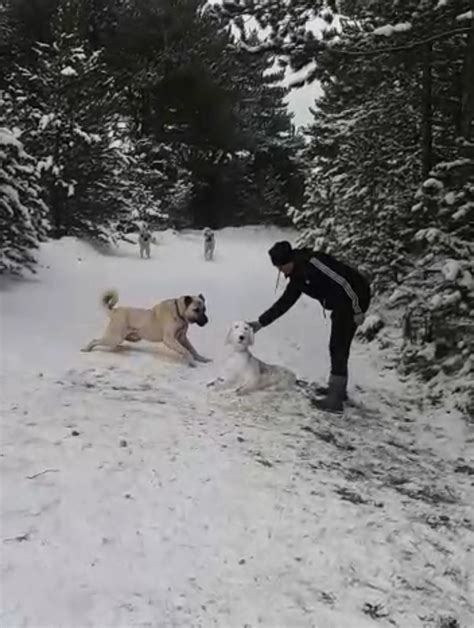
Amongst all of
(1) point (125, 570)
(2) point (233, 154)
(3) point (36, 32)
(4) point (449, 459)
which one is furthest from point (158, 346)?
(2) point (233, 154)

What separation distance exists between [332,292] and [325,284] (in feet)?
0.32

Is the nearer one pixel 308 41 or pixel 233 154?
pixel 308 41

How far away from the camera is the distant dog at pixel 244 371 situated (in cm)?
657

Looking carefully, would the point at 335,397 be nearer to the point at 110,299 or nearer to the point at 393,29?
the point at 110,299

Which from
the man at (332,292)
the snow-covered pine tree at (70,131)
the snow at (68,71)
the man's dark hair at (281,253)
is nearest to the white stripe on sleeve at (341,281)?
the man at (332,292)

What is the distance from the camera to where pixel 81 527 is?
12.1 ft

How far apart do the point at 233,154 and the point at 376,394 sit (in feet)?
94.4

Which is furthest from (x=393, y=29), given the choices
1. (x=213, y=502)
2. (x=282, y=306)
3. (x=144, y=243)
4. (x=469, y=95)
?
(x=144, y=243)

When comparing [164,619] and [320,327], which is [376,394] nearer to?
[320,327]

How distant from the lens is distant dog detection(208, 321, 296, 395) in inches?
259

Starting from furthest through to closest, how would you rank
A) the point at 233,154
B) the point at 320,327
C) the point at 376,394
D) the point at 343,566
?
the point at 233,154 < the point at 320,327 < the point at 376,394 < the point at 343,566

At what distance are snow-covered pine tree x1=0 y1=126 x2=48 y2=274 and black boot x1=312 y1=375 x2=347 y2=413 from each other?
768 centimetres

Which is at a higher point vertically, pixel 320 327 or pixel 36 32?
pixel 36 32

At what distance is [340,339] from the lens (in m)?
6.73
